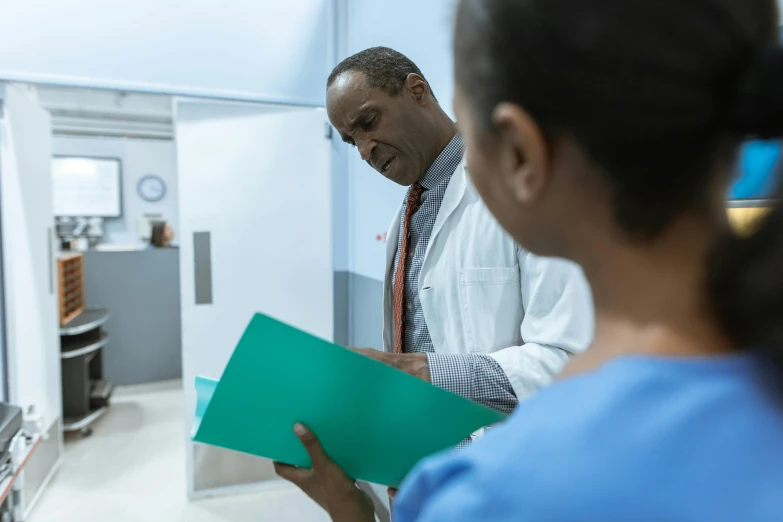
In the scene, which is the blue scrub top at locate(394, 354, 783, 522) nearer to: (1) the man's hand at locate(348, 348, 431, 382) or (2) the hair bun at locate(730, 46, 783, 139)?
(2) the hair bun at locate(730, 46, 783, 139)

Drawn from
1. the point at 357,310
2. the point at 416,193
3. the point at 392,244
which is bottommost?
the point at 357,310

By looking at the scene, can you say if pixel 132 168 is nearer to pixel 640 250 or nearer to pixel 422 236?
pixel 422 236

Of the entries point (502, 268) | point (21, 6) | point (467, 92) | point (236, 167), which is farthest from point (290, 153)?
point (467, 92)

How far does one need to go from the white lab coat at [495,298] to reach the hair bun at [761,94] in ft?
1.57

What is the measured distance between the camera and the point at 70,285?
11.1 ft

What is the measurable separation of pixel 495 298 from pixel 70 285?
337 cm

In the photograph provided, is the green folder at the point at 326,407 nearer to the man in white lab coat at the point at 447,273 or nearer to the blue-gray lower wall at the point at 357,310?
the man in white lab coat at the point at 447,273

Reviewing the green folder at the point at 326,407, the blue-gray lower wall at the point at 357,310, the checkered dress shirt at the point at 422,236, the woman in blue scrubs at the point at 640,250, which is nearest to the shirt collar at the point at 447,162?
the checkered dress shirt at the point at 422,236

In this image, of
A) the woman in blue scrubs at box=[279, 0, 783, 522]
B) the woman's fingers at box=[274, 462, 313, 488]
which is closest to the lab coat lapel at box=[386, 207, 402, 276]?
the woman's fingers at box=[274, 462, 313, 488]

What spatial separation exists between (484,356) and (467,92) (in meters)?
0.56

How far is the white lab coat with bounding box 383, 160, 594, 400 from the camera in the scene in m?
0.82

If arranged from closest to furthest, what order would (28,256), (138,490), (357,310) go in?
(28,256) < (138,490) < (357,310)

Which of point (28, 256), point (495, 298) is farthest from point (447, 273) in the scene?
point (28, 256)

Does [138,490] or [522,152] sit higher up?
[522,152]
